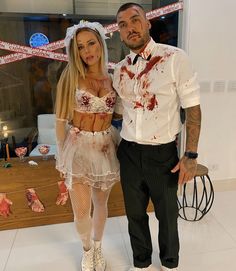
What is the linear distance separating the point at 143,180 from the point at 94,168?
0.92 feet

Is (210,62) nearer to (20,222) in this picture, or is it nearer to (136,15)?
(136,15)

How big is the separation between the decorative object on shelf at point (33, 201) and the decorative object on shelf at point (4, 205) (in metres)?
0.15

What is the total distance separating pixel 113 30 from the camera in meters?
2.58

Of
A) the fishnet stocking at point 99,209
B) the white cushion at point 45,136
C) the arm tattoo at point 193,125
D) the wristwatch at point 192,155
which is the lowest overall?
the fishnet stocking at point 99,209

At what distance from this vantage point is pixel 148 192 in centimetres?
159

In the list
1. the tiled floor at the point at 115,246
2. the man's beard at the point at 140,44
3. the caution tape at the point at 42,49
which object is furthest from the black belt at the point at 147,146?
the caution tape at the point at 42,49

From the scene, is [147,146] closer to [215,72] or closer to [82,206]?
[82,206]

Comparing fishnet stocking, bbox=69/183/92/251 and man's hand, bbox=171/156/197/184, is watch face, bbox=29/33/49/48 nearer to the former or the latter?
fishnet stocking, bbox=69/183/92/251

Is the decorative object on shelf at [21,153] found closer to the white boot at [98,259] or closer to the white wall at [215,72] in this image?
the white boot at [98,259]

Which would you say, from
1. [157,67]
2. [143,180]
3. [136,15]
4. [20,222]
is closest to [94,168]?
[143,180]

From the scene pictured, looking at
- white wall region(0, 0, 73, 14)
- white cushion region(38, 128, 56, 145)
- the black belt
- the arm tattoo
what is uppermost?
white wall region(0, 0, 73, 14)

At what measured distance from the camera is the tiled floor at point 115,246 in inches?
72.2

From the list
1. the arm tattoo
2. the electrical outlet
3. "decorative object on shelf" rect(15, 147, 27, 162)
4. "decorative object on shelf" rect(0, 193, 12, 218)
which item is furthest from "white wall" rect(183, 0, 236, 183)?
"decorative object on shelf" rect(0, 193, 12, 218)

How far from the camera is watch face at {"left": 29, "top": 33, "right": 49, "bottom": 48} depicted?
2684mm
